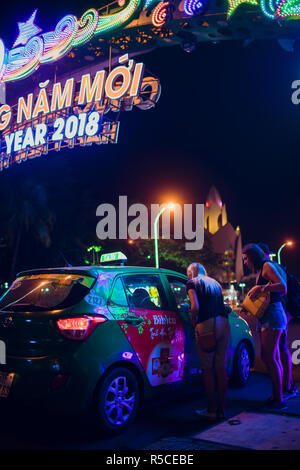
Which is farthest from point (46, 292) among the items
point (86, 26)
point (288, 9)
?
point (86, 26)

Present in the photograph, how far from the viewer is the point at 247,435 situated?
4.49 metres

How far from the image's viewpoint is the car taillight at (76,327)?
4570mm

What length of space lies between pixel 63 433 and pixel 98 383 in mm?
736

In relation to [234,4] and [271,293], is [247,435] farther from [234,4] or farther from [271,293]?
[234,4]

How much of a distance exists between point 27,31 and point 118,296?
16.6m

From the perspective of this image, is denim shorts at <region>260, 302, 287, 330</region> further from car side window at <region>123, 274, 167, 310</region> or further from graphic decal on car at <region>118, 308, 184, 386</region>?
car side window at <region>123, 274, 167, 310</region>

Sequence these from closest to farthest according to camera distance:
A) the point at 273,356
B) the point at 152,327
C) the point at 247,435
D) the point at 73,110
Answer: the point at 247,435, the point at 152,327, the point at 273,356, the point at 73,110

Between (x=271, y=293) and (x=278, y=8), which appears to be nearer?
(x=271, y=293)

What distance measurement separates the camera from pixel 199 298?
5.29 m

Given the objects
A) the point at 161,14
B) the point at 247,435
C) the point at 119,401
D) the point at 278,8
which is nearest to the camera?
the point at 247,435

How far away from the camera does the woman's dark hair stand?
19.2 feet

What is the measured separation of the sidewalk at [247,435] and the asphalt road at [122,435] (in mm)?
166

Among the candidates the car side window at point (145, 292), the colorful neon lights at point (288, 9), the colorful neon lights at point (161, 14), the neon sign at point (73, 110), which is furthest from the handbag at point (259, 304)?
the neon sign at point (73, 110)

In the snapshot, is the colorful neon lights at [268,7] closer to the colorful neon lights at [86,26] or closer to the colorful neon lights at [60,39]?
the colorful neon lights at [86,26]
